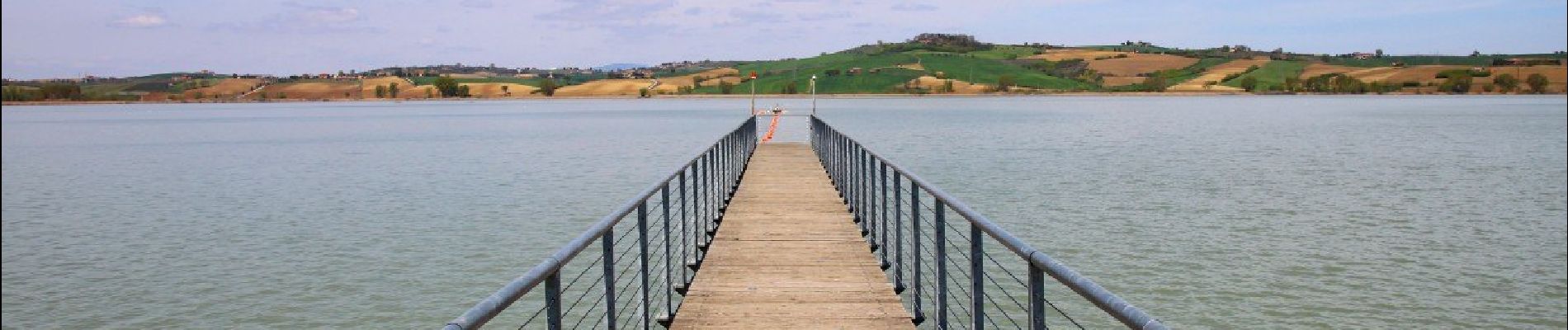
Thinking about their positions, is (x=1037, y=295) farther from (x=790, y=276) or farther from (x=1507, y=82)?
(x=1507, y=82)

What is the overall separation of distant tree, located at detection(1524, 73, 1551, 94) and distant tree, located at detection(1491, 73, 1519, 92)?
188 cm

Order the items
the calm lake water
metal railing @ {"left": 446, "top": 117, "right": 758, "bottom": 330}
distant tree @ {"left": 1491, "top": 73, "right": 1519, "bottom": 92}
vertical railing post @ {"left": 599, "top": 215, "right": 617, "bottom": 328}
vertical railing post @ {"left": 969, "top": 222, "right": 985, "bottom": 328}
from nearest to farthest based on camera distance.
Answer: metal railing @ {"left": 446, "top": 117, "right": 758, "bottom": 330} < vertical railing post @ {"left": 969, "top": 222, "right": 985, "bottom": 328} < vertical railing post @ {"left": 599, "top": 215, "right": 617, "bottom": 328} < the calm lake water < distant tree @ {"left": 1491, "top": 73, "right": 1519, "bottom": 92}

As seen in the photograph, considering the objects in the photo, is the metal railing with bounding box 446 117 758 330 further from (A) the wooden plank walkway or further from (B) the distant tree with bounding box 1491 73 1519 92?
(B) the distant tree with bounding box 1491 73 1519 92

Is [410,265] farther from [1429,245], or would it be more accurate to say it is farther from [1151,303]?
[1429,245]

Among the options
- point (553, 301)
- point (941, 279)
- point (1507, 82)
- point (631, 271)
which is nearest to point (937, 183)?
point (631, 271)

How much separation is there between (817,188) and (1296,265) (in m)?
7.35

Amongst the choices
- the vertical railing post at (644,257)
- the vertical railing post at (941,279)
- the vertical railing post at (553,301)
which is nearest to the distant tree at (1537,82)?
the vertical railing post at (941,279)

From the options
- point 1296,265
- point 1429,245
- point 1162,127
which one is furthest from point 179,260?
point 1162,127

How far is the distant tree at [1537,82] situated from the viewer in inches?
7336

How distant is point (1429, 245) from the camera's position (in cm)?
1973

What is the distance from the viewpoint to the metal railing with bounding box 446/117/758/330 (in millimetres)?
4746

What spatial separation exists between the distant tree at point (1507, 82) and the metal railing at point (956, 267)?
203076 millimetres

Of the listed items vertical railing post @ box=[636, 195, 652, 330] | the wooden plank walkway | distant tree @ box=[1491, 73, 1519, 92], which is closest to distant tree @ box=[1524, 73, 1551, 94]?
distant tree @ box=[1491, 73, 1519, 92]

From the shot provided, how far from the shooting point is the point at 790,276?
9.91 meters
